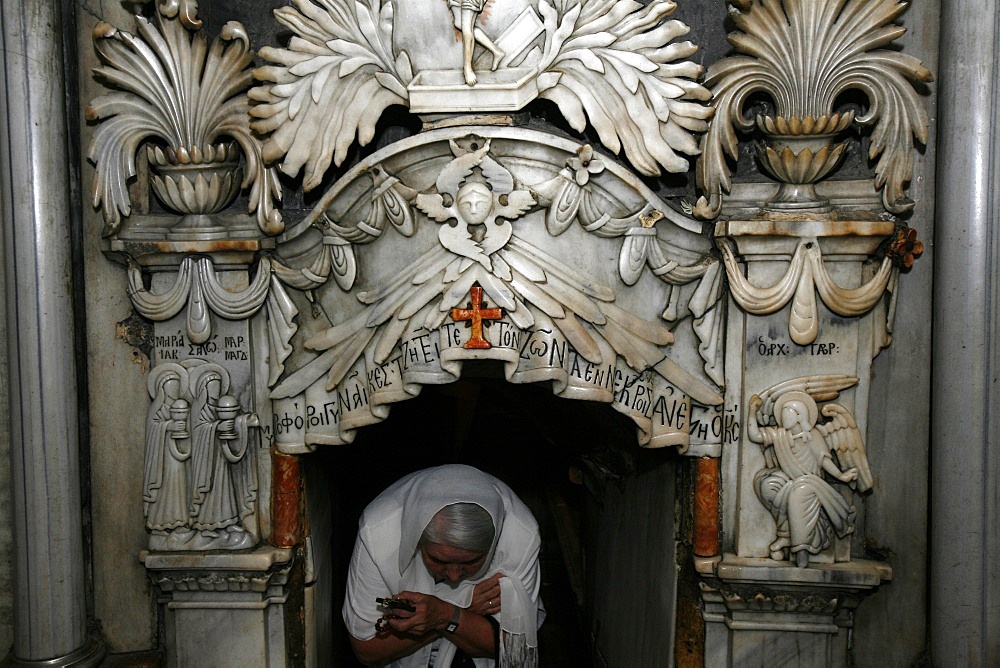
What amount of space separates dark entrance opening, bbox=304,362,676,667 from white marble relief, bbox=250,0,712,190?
90 cm

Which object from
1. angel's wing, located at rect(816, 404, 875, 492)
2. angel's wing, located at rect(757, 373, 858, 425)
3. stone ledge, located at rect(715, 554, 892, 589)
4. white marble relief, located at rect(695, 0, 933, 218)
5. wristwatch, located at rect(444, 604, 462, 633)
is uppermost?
white marble relief, located at rect(695, 0, 933, 218)

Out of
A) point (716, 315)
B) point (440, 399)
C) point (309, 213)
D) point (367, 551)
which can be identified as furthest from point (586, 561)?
point (309, 213)

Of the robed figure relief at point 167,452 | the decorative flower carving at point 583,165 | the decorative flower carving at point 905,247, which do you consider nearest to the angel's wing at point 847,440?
the decorative flower carving at point 905,247

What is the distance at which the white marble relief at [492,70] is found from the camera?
10.3 feet

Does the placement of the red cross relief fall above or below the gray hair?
above

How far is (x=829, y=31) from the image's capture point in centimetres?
309

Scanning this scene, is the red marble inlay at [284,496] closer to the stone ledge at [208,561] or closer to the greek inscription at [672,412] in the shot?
the stone ledge at [208,561]

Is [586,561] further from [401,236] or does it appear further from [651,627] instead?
[401,236]

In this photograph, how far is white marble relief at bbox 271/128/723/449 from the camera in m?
3.18

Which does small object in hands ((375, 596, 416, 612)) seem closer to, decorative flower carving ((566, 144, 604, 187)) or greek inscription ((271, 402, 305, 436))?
greek inscription ((271, 402, 305, 436))

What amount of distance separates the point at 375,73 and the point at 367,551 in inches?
68.1

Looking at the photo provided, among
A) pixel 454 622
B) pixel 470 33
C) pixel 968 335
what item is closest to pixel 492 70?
pixel 470 33

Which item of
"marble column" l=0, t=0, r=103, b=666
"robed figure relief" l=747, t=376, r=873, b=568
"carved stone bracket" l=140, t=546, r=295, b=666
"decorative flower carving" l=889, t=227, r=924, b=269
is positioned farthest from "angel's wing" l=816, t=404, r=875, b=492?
"marble column" l=0, t=0, r=103, b=666

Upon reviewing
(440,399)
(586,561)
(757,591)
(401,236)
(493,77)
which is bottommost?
(586,561)
